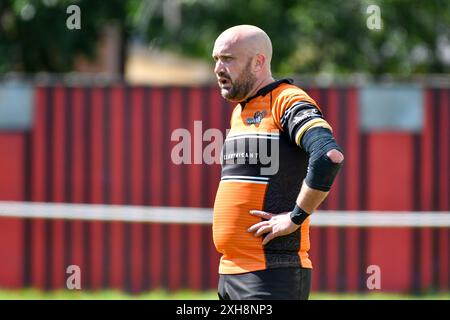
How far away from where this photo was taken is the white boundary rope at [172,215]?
1031 cm

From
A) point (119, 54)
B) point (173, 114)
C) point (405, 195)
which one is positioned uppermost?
point (119, 54)

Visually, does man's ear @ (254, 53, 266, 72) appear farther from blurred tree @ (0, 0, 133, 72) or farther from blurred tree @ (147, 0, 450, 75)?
blurred tree @ (0, 0, 133, 72)

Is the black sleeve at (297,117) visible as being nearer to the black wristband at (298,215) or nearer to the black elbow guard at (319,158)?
the black elbow guard at (319,158)

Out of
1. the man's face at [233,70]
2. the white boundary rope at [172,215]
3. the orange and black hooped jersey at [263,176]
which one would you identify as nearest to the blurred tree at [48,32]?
the white boundary rope at [172,215]

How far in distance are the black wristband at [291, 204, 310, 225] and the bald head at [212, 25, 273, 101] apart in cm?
62

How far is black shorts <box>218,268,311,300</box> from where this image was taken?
473 centimetres

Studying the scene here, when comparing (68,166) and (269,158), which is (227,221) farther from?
(68,166)

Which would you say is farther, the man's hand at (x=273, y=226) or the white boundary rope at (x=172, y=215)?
the white boundary rope at (x=172, y=215)
